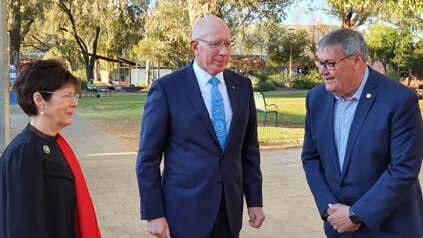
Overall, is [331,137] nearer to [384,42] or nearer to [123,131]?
[123,131]

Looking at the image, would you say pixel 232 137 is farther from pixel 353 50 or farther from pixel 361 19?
pixel 361 19

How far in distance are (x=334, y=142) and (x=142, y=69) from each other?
57156 mm

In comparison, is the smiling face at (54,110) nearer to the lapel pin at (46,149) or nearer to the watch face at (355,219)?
the lapel pin at (46,149)

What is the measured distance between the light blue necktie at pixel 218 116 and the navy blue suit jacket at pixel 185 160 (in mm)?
42

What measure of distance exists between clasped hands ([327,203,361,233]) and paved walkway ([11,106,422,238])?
2.53 m

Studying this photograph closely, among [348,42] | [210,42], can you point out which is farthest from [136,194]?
[348,42]

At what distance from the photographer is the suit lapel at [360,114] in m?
2.97

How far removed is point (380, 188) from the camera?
9.45 ft

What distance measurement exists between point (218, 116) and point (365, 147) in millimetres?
833

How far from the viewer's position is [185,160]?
3.16 metres

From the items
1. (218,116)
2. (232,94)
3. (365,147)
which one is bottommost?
(365,147)

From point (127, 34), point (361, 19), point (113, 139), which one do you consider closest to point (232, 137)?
point (113, 139)

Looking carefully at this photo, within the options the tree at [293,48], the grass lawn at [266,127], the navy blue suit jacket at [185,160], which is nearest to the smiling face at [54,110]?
the navy blue suit jacket at [185,160]

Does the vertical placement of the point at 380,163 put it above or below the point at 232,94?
below
